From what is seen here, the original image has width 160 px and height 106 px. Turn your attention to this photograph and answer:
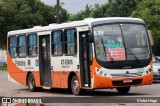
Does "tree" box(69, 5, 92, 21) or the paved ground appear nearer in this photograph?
the paved ground

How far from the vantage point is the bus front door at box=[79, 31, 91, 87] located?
1792 cm

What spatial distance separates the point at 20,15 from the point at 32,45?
34287 millimetres

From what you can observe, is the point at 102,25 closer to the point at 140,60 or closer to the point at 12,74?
the point at 140,60

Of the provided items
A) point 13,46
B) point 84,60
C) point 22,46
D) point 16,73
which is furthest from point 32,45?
point 84,60

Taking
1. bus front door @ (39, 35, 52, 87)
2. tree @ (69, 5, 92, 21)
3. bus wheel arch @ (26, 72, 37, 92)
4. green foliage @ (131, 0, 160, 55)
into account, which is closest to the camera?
bus front door @ (39, 35, 52, 87)

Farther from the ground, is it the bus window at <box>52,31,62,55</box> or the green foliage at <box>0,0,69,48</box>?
the green foliage at <box>0,0,69,48</box>

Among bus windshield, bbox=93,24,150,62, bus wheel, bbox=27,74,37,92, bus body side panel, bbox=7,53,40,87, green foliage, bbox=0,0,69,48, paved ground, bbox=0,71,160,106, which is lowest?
paved ground, bbox=0,71,160,106

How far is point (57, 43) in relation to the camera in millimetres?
20141

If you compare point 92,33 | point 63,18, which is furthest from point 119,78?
point 63,18

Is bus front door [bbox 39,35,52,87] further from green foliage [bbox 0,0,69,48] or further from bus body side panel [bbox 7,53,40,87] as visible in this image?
green foliage [bbox 0,0,69,48]

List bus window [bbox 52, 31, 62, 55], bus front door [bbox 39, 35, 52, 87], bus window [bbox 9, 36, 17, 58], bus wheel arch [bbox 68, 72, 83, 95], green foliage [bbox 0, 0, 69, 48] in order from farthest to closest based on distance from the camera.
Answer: green foliage [bbox 0, 0, 69, 48] < bus window [bbox 9, 36, 17, 58] < bus front door [bbox 39, 35, 52, 87] < bus window [bbox 52, 31, 62, 55] < bus wheel arch [bbox 68, 72, 83, 95]

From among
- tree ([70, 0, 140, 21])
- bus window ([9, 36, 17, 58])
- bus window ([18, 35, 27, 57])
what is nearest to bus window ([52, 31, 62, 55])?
bus window ([18, 35, 27, 57])

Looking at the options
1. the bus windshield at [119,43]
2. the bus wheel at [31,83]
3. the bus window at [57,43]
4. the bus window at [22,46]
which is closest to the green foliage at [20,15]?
the bus window at [22,46]

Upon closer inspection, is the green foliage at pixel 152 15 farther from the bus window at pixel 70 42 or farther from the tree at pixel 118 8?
the bus window at pixel 70 42
